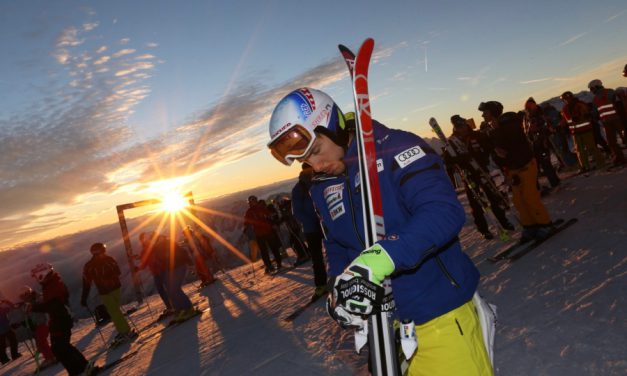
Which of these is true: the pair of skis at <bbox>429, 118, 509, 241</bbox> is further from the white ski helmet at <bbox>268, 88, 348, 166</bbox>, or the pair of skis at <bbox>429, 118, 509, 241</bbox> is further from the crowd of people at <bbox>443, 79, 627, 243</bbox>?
the white ski helmet at <bbox>268, 88, 348, 166</bbox>

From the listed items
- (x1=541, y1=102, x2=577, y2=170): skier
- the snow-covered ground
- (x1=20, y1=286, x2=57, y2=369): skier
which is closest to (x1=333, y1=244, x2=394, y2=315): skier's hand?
the snow-covered ground

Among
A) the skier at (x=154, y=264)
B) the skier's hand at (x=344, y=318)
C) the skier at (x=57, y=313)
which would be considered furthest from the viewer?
the skier at (x=154, y=264)

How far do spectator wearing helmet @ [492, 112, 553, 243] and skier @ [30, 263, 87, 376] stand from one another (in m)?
8.61

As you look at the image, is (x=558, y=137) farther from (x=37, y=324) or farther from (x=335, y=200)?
(x=37, y=324)

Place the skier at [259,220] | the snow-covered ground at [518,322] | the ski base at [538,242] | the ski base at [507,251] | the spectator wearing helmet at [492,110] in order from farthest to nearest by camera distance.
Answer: the skier at [259,220] < the spectator wearing helmet at [492,110] < the ski base at [507,251] < the ski base at [538,242] < the snow-covered ground at [518,322]

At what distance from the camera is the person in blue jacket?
1.48 meters

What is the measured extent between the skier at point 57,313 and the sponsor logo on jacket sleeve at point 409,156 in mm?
7718

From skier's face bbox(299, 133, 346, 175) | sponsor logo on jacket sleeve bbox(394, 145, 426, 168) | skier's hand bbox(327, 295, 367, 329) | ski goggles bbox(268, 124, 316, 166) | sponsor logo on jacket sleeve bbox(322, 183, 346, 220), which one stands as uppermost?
ski goggles bbox(268, 124, 316, 166)

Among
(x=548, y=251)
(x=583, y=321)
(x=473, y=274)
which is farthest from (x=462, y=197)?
(x=473, y=274)

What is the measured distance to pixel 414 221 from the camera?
4.95 ft

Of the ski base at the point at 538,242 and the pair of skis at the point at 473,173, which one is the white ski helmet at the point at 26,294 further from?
the ski base at the point at 538,242

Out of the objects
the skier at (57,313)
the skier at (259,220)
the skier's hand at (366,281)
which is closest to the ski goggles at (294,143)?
the skier's hand at (366,281)

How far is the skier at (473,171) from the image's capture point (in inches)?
289

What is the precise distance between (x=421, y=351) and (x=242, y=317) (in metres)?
6.79
